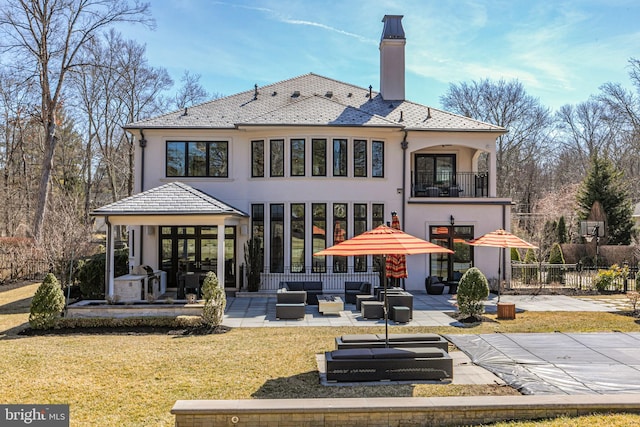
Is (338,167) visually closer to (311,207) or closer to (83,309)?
(311,207)

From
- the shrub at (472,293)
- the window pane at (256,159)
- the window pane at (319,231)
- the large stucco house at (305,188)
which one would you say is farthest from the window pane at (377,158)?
the shrub at (472,293)

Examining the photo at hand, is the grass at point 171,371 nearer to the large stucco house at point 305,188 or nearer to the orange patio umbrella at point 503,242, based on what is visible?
the orange patio umbrella at point 503,242

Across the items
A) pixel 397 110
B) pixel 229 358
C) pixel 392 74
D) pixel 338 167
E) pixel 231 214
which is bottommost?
pixel 229 358

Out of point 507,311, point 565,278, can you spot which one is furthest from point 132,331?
point 565,278

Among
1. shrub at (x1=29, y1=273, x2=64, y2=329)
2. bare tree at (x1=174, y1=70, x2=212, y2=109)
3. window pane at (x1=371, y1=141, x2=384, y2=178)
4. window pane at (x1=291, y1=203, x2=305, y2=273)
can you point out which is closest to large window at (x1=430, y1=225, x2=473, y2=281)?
window pane at (x1=371, y1=141, x2=384, y2=178)

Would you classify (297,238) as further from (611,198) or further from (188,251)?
(611,198)

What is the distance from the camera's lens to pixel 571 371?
24.5 feet

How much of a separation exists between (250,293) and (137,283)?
4.18 m

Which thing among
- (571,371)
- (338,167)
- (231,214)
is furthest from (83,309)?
(571,371)

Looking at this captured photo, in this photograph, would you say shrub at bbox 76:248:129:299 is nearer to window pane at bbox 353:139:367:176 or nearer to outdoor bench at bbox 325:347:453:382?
window pane at bbox 353:139:367:176

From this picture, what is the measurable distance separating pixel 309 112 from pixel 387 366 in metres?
13.1

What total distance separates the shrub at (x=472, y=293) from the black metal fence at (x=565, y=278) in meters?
6.72

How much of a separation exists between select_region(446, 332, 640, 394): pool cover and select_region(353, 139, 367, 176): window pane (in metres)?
9.45

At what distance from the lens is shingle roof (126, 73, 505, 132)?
18.1 m
